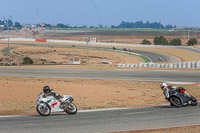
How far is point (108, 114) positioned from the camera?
57.0 feet

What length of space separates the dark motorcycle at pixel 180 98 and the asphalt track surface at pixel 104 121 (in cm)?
42

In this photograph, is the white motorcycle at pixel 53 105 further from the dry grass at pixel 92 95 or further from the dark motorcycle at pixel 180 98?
the dark motorcycle at pixel 180 98

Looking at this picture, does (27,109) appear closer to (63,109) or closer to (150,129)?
(63,109)

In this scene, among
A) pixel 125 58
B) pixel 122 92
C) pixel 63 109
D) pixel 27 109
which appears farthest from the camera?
pixel 125 58

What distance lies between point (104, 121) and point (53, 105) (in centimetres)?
278

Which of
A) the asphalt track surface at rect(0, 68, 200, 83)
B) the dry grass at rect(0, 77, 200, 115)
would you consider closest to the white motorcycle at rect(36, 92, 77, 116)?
the dry grass at rect(0, 77, 200, 115)

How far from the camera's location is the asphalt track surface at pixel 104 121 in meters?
14.4

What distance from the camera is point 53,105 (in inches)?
676

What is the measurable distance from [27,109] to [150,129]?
26.7 ft

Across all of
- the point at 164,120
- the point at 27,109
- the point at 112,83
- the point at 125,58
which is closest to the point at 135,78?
the point at 112,83

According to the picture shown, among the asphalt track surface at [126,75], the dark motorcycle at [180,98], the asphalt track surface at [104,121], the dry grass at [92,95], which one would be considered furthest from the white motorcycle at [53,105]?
the asphalt track surface at [126,75]

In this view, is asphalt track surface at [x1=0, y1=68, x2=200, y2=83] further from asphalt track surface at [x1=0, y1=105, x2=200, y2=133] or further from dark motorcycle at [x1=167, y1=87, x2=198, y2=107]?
asphalt track surface at [x1=0, y1=105, x2=200, y2=133]

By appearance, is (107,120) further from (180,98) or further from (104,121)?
(180,98)

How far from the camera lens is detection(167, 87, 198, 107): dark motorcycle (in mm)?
18645
